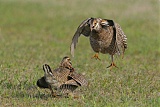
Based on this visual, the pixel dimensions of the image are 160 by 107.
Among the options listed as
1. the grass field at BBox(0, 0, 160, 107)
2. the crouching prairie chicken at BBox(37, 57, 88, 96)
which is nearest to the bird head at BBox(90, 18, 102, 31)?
the grass field at BBox(0, 0, 160, 107)

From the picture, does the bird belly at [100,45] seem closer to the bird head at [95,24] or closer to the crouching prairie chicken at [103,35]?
the crouching prairie chicken at [103,35]

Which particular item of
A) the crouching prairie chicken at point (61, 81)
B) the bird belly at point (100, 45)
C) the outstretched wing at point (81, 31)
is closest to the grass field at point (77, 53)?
the crouching prairie chicken at point (61, 81)

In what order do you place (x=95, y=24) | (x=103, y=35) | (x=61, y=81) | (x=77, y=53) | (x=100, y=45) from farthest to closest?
1. (x=77, y=53)
2. (x=100, y=45)
3. (x=103, y=35)
4. (x=95, y=24)
5. (x=61, y=81)

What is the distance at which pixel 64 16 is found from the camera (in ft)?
72.0

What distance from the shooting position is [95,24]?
9.95 metres

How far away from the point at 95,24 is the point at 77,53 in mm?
4595

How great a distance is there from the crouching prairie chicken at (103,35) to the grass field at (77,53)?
0.60 metres

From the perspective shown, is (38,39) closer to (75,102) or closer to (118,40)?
(118,40)

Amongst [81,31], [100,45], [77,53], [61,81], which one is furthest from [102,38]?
[77,53]

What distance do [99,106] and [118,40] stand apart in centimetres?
290

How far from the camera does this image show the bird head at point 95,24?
9828 millimetres

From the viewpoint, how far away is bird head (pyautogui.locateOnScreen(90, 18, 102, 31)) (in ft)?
32.2

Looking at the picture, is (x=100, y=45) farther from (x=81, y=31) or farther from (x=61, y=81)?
(x=61, y=81)

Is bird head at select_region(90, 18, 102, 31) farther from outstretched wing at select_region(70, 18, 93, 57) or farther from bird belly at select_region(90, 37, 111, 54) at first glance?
bird belly at select_region(90, 37, 111, 54)
